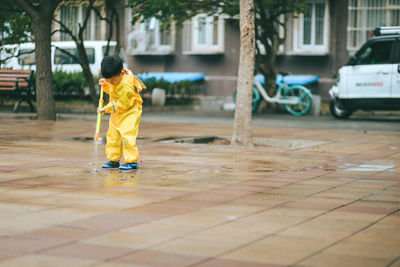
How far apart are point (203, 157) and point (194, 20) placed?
59.7ft

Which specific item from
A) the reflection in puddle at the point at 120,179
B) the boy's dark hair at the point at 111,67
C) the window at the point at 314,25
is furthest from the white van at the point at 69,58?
the reflection in puddle at the point at 120,179

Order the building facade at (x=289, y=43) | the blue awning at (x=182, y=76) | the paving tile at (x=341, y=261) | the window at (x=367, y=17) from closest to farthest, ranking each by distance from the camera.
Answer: the paving tile at (x=341, y=261) < the window at (x=367, y=17) < the building facade at (x=289, y=43) < the blue awning at (x=182, y=76)

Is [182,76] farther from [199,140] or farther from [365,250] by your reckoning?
[365,250]

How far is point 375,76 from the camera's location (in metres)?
18.9

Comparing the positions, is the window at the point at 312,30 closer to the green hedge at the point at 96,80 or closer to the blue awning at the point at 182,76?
the blue awning at the point at 182,76

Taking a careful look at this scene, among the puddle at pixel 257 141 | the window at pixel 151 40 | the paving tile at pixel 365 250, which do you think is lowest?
the puddle at pixel 257 141

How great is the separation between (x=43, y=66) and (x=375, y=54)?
7860mm

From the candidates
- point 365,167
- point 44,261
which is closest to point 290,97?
point 365,167

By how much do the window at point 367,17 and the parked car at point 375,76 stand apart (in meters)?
5.83

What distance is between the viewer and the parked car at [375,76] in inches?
734

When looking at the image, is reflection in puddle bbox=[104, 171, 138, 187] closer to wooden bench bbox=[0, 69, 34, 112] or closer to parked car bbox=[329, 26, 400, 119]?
parked car bbox=[329, 26, 400, 119]

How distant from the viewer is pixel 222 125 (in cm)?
1666

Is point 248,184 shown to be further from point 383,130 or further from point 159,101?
point 159,101

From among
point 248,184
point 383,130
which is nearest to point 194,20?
point 383,130
